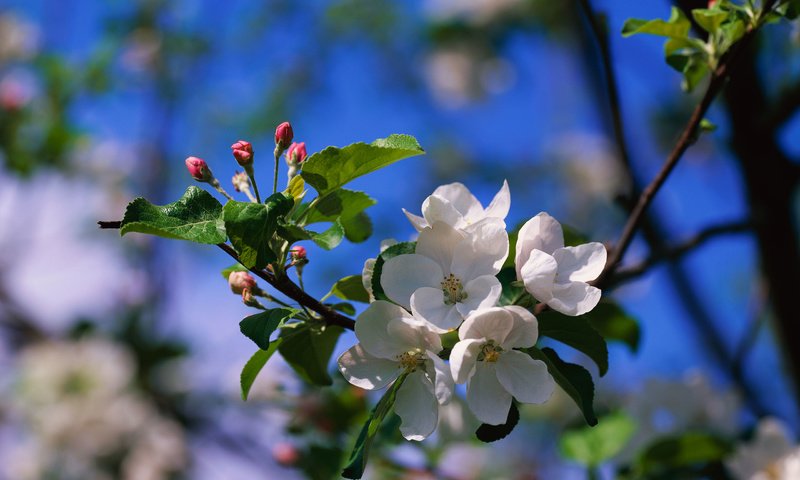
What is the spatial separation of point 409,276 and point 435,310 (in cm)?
5

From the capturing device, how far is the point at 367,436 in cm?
76

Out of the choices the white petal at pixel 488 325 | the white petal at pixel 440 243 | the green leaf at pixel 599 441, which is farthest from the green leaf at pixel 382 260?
the green leaf at pixel 599 441

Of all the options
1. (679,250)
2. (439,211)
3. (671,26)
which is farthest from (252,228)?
(679,250)

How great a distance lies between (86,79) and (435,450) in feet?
8.18

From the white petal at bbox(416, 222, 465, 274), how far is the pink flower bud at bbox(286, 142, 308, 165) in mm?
178

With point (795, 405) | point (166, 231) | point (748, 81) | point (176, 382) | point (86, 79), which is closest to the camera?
point (166, 231)

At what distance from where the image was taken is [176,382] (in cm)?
354

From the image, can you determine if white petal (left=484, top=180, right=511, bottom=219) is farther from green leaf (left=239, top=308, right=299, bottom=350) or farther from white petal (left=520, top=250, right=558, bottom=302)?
green leaf (left=239, top=308, right=299, bottom=350)

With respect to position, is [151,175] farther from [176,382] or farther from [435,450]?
[435,450]

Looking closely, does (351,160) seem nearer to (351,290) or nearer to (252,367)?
(351,290)

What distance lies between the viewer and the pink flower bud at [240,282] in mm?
792

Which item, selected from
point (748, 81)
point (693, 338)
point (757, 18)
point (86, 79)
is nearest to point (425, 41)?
point (86, 79)

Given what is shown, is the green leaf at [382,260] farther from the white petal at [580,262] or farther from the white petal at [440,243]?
the white petal at [580,262]

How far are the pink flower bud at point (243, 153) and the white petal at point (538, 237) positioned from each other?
297 millimetres
